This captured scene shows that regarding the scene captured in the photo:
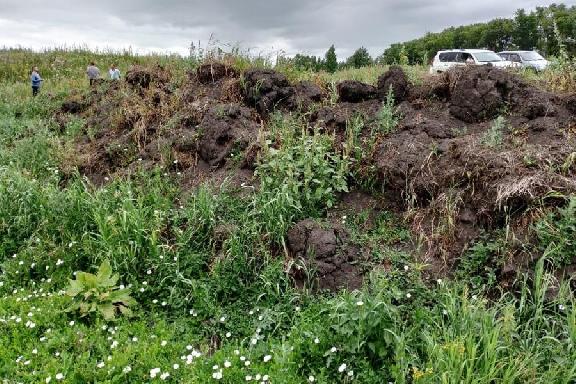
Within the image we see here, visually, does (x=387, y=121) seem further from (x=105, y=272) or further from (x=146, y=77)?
(x=146, y=77)

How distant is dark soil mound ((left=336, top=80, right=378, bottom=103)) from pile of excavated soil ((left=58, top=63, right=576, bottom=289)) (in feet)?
0.05

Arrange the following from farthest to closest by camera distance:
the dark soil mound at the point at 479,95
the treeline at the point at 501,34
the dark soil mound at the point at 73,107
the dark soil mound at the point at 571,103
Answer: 1. the treeline at the point at 501,34
2. the dark soil mound at the point at 73,107
3. the dark soil mound at the point at 479,95
4. the dark soil mound at the point at 571,103

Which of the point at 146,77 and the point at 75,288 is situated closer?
the point at 75,288

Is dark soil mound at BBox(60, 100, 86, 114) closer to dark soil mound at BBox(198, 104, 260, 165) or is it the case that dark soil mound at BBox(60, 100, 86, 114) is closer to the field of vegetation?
the field of vegetation

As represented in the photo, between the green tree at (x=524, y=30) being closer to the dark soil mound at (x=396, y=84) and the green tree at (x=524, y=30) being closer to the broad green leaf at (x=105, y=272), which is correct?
the dark soil mound at (x=396, y=84)

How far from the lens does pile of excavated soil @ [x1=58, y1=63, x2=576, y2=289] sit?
164 inches

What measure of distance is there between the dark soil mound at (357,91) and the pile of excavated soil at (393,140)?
0.05 ft

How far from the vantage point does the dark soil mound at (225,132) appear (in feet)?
19.8

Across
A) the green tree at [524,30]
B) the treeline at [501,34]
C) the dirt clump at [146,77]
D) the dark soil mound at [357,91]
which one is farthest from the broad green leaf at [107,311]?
the green tree at [524,30]

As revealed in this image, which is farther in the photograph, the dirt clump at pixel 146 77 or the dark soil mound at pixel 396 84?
the dirt clump at pixel 146 77

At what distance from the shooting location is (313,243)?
13.9ft

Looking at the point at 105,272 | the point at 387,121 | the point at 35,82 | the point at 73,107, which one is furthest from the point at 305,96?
the point at 35,82

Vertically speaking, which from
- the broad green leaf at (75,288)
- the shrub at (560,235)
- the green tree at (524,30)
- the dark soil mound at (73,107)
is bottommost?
the broad green leaf at (75,288)

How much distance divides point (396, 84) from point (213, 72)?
3.19m
